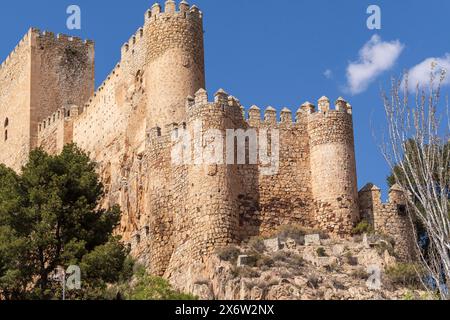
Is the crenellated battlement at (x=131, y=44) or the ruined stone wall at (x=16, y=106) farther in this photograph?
the ruined stone wall at (x=16, y=106)

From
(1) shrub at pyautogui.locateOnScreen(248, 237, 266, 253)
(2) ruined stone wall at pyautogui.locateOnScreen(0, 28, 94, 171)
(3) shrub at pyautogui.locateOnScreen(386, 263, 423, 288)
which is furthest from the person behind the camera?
(2) ruined stone wall at pyautogui.locateOnScreen(0, 28, 94, 171)

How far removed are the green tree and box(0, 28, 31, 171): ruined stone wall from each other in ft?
54.8

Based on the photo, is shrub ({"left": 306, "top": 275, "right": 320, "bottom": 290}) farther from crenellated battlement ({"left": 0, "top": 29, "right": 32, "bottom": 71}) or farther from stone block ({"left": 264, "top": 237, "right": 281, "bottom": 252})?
crenellated battlement ({"left": 0, "top": 29, "right": 32, "bottom": 71})

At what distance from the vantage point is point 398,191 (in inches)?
1341

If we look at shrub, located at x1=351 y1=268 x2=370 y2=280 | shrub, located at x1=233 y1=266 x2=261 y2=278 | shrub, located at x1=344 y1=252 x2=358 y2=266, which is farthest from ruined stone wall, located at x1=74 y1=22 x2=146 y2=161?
shrub, located at x1=351 y1=268 x2=370 y2=280

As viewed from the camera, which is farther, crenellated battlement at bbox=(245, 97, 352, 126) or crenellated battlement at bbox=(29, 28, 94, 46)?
crenellated battlement at bbox=(29, 28, 94, 46)

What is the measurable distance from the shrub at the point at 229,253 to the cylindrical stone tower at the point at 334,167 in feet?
12.4

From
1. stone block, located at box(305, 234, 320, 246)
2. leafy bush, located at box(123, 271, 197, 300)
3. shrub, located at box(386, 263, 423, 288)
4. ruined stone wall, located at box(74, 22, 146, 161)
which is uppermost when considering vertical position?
ruined stone wall, located at box(74, 22, 146, 161)

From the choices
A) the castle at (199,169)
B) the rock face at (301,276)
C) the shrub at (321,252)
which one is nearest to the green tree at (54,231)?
the castle at (199,169)

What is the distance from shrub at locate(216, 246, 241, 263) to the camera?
101 ft

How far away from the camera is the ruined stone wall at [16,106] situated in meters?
49.6

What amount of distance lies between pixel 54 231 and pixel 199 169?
4.83 meters

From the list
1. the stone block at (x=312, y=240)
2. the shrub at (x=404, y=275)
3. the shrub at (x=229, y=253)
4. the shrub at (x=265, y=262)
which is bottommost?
the shrub at (x=404, y=275)

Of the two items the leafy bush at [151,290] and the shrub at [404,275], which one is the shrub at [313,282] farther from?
the leafy bush at [151,290]
